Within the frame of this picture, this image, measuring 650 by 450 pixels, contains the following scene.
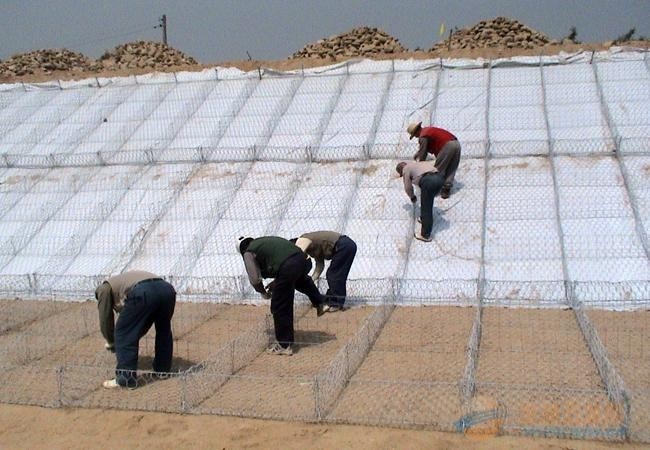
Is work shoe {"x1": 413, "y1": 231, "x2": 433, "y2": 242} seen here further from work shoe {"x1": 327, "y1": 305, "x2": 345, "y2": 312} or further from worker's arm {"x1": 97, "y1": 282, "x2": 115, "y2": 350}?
worker's arm {"x1": 97, "y1": 282, "x2": 115, "y2": 350}

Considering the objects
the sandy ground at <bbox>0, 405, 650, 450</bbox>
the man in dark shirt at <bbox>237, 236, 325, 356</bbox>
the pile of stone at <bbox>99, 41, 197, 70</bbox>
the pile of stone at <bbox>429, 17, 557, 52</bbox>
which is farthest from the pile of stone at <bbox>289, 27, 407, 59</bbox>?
the sandy ground at <bbox>0, 405, 650, 450</bbox>

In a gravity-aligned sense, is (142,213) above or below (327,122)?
below

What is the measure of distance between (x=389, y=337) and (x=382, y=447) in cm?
224

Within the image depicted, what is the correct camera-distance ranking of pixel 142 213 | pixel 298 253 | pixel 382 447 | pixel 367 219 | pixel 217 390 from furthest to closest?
pixel 142 213
pixel 367 219
pixel 298 253
pixel 217 390
pixel 382 447

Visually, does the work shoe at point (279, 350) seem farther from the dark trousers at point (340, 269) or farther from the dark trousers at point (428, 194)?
the dark trousers at point (428, 194)

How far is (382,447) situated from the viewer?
12.5ft

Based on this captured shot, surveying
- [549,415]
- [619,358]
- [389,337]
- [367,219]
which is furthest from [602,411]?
[367,219]

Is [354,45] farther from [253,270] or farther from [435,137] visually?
[253,270]

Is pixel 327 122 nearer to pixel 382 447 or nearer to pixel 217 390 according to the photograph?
pixel 217 390

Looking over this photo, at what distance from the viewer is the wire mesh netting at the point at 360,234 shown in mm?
4684

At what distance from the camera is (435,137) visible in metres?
8.63

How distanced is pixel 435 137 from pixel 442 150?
30 cm

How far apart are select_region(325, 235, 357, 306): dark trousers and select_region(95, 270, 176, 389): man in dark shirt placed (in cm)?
222

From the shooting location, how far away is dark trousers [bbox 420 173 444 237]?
25.8 ft
